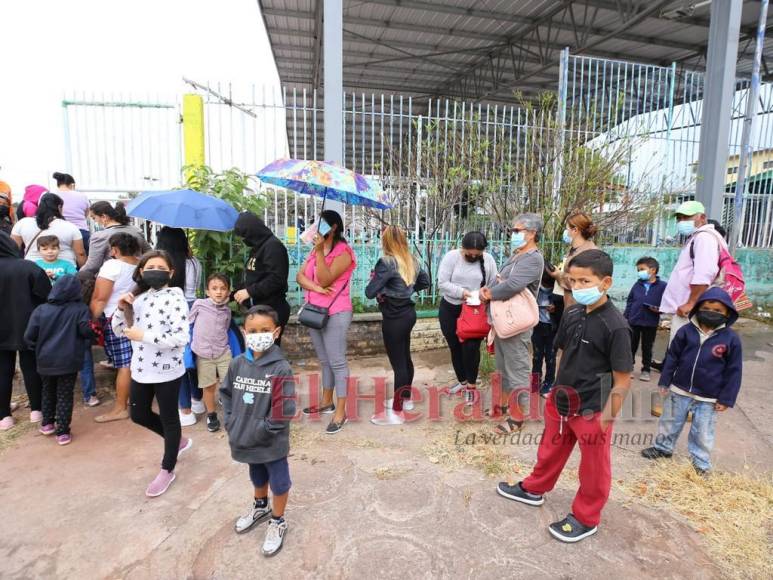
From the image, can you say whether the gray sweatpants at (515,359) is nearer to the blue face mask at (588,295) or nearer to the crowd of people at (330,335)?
the crowd of people at (330,335)

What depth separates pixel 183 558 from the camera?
2402 millimetres

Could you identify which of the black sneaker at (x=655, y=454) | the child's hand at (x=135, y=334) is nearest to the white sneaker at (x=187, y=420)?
the child's hand at (x=135, y=334)

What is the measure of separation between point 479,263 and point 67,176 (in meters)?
4.69

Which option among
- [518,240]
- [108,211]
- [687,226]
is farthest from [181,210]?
[687,226]

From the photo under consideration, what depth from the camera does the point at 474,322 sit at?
3.95m

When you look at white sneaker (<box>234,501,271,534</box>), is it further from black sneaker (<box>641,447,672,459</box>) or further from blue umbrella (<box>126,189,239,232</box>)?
black sneaker (<box>641,447,672,459</box>)

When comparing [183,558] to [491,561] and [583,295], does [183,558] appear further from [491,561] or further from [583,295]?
[583,295]

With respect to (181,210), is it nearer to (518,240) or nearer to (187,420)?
(187,420)

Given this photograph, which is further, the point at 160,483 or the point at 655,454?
the point at 655,454

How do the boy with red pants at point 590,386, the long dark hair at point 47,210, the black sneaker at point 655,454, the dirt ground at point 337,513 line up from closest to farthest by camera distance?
the dirt ground at point 337,513
the boy with red pants at point 590,386
the black sneaker at point 655,454
the long dark hair at point 47,210

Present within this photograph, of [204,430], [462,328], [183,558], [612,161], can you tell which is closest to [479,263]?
[462,328]

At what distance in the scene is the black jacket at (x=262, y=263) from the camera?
392 centimetres

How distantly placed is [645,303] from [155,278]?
4.54 m

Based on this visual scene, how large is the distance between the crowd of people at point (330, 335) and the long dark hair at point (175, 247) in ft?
0.04
